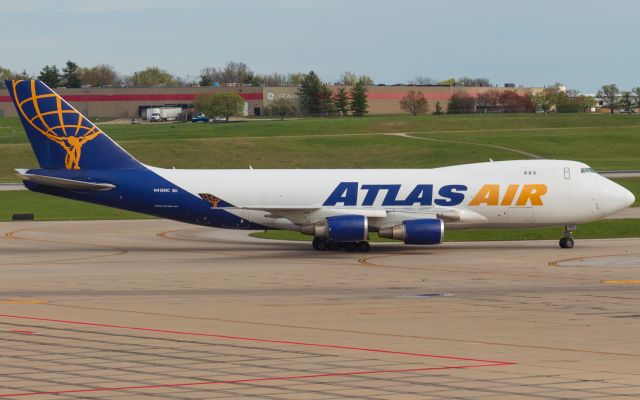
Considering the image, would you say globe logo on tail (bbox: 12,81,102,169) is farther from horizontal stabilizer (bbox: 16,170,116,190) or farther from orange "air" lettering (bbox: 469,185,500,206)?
orange "air" lettering (bbox: 469,185,500,206)

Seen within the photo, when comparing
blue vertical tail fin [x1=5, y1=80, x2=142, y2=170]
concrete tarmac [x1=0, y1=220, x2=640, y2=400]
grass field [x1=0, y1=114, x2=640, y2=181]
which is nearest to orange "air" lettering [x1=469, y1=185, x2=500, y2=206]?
concrete tarmac [x1=0, y1=220, x2=640, y2=400]

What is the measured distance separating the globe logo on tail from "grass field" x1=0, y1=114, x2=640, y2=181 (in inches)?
2543

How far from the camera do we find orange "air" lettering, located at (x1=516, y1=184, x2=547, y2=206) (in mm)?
51125

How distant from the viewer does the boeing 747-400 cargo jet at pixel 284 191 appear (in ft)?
167

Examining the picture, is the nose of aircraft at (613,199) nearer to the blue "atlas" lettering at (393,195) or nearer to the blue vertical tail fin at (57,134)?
the blue "atlas" lettering at (393,195)

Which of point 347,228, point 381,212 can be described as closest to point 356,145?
point 381,212

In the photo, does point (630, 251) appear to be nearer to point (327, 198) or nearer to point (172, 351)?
point (327, 198)

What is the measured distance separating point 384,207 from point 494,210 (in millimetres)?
4974

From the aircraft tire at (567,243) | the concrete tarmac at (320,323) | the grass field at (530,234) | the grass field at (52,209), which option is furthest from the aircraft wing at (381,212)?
the grass field at (52,209)

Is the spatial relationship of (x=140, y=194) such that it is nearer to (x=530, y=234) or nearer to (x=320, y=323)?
(x=530, y=234)

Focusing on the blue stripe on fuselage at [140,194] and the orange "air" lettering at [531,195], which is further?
the orange "air" lettering at [531,195]

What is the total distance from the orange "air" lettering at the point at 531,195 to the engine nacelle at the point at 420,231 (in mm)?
4300

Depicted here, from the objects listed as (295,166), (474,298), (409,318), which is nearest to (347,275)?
(474,298)

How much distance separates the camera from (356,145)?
454 ft
